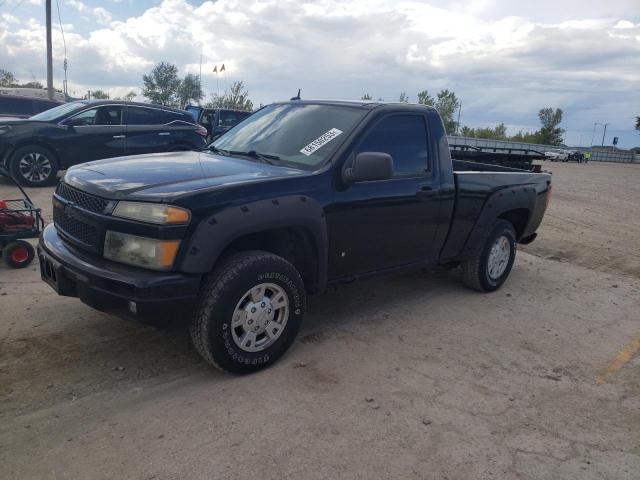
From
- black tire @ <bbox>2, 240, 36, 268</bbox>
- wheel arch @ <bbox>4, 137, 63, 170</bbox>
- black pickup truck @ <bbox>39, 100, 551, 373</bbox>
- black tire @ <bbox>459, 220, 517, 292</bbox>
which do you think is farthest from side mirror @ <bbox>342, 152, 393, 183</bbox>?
wheel arch @ <bbox>4, 137, 63, 170</bbox>

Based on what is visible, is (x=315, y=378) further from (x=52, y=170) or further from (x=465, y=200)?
(x=52, y=170)

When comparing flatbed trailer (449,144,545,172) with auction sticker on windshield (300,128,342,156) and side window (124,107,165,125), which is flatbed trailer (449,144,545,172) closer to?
side window (124,107,165,125)

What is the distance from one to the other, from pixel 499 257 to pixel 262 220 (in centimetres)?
333

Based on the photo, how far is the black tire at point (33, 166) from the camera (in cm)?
941

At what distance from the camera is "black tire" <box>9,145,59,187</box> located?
941 centimetres

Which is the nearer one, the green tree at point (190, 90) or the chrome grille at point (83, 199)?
the chrome grille at point (83, 199)

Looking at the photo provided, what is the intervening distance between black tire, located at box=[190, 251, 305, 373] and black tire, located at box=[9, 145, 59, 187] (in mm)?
7962

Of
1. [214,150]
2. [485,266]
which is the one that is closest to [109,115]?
[214,150]

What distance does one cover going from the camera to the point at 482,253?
5.34 m

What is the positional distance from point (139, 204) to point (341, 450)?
1770mm

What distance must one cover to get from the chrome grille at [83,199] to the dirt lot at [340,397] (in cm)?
105

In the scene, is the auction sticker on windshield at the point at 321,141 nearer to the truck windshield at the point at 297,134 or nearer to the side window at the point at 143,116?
the truck windshield at the point at 297,134

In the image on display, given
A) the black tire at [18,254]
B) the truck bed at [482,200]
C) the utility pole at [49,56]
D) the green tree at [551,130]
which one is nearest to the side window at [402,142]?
the truck bed at [482,200]

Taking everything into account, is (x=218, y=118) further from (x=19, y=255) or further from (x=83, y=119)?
(x=19, y=255)
